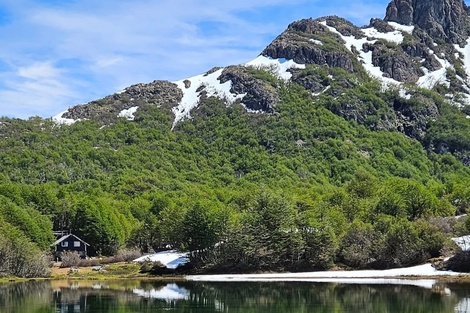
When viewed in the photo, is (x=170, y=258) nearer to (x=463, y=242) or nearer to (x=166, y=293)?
(x=166, y=293)

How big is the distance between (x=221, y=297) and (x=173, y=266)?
123 feet

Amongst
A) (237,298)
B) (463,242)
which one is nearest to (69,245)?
(237,298)

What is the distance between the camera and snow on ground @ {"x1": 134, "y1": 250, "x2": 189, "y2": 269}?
101438 millimetres

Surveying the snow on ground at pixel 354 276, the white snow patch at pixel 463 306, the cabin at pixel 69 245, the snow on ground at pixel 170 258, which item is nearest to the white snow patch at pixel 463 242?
the snow on ground at pixel 354 276

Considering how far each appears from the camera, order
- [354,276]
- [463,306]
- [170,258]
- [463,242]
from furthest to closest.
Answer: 1. [170,258]
2. [463,242]
3. [354,276]
4. [463,306]

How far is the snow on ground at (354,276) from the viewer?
80.3 m

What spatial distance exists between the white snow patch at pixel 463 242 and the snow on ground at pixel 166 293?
3402 centimetres

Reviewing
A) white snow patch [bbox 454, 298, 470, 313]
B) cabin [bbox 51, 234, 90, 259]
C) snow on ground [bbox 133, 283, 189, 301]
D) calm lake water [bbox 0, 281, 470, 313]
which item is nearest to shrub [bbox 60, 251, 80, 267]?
cabin [bbox 51, 234, 90, 259]

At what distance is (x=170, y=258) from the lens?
4154 inches

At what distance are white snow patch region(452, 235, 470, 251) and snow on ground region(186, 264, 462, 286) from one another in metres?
4.47

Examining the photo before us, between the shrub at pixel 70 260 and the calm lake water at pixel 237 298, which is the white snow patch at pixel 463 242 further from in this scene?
the shrub at pixel 70 260

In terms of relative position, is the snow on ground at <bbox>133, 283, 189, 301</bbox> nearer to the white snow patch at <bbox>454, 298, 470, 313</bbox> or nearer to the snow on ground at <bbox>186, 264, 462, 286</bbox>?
the snow on ground at <bbox>186, 264, 462, 286</bbox>

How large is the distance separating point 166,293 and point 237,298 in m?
9.85

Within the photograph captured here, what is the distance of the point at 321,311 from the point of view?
51.7 metres
